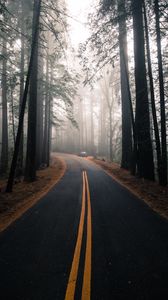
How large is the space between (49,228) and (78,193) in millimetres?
4950

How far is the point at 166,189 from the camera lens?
13.2 meters

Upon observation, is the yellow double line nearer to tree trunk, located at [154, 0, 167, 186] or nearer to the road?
the road

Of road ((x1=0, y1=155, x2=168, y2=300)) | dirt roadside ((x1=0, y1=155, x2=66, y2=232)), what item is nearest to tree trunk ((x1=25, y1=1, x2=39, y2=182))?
dirt roadside ((x1=0, y1=155, x2=66, y2=232))

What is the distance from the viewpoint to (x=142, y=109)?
15.5 m

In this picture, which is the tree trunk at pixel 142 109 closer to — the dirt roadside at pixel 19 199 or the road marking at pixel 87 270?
the dirt roadside at pixel 19 199

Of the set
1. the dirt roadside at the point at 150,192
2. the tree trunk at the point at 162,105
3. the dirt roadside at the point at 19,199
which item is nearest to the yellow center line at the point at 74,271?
the dirt roadside at the point at 19,199

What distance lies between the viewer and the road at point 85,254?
4.50m

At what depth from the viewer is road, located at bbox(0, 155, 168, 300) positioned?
4.50 m

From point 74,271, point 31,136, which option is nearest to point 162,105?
point 31,136

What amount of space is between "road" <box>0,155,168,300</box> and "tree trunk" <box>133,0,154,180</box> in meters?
5.83

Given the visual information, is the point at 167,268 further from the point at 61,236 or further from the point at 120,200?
the point at 120,200

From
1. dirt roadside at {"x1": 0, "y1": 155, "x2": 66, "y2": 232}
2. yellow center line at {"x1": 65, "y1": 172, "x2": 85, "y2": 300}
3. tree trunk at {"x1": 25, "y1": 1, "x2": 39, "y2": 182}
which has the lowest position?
yellow center line at {"x1": 65, "y1": 172, "x2": 85, "y2": 300}

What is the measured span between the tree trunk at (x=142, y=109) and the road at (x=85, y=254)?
19.1ft

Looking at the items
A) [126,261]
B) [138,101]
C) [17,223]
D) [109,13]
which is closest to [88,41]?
[109,13]
